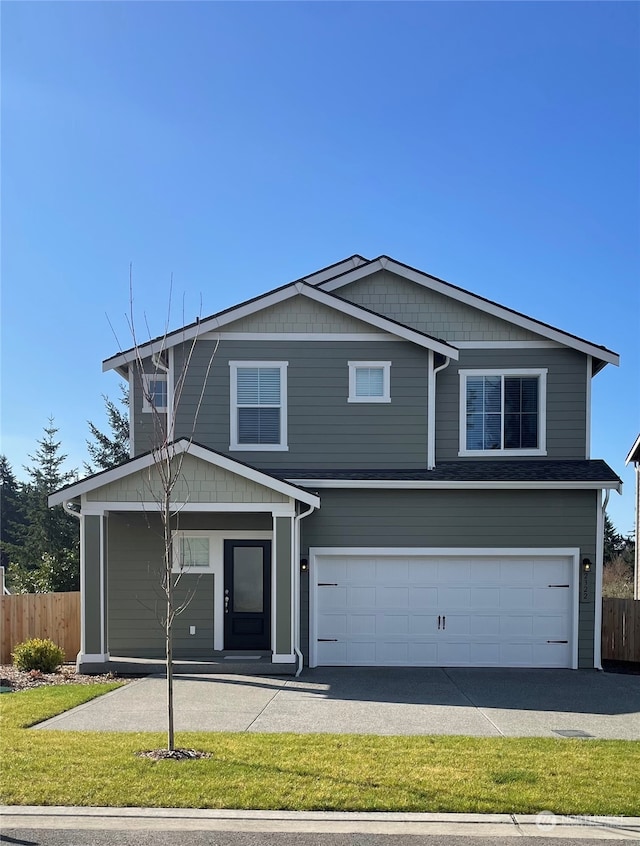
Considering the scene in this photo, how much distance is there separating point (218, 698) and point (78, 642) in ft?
18.6

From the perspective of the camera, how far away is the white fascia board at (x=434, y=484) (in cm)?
1456

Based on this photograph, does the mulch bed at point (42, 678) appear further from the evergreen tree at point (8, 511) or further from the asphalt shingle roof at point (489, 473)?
the evergreen tree at point (8, 511)

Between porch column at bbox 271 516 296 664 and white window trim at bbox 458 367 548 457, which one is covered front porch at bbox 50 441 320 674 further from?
white window trim at bbox 458 367 548 457

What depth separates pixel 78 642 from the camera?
15.7 meters

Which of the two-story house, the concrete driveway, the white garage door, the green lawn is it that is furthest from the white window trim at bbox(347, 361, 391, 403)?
the green lawn

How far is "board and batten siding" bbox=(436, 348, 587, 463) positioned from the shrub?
810 cm

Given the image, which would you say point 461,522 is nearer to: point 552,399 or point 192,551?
point 552,399

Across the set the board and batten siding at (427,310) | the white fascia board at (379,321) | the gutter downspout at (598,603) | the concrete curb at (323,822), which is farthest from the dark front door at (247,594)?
the concrete curb at (323,822)

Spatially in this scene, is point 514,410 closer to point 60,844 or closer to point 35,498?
point 60,844

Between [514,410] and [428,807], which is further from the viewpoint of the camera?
[514,410]

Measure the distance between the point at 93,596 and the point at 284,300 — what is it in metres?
6.64

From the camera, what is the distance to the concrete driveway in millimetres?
9297

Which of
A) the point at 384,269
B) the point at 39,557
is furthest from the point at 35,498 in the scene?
the point at 384,269

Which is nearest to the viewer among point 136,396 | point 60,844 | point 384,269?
point 60,844
